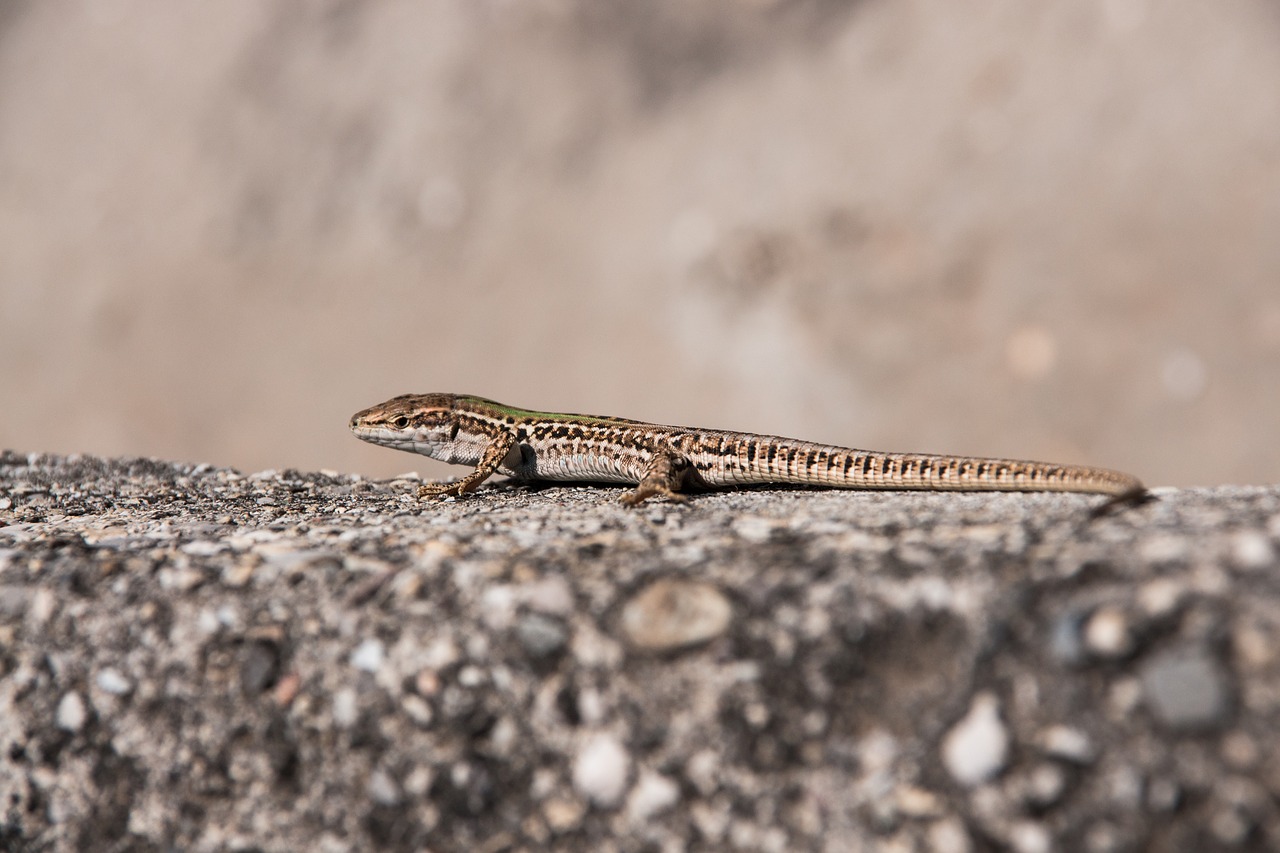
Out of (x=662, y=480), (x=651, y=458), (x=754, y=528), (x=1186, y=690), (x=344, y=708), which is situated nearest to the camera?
(x=1186, y=690)

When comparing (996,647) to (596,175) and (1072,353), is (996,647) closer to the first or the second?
(1072,353)

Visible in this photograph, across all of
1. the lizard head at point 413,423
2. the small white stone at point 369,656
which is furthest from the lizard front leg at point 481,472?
the small white stone at point 369,656

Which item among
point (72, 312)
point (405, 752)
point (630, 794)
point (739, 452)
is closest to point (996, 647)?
point (630, 794)

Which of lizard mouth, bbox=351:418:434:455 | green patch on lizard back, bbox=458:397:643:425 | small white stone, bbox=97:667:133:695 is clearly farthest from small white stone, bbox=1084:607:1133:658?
lizard mouth, bbox=351:418:434:455

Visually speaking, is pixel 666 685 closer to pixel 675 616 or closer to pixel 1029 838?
pixel 675 616

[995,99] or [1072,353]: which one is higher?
[995,99]

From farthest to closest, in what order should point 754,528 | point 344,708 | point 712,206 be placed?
A: point 712,206 → point 754,528 → point 344,708

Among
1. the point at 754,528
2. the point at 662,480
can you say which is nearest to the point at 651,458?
the point at 662,480

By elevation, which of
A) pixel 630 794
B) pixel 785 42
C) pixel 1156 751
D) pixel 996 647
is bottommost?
pixel 630 794
